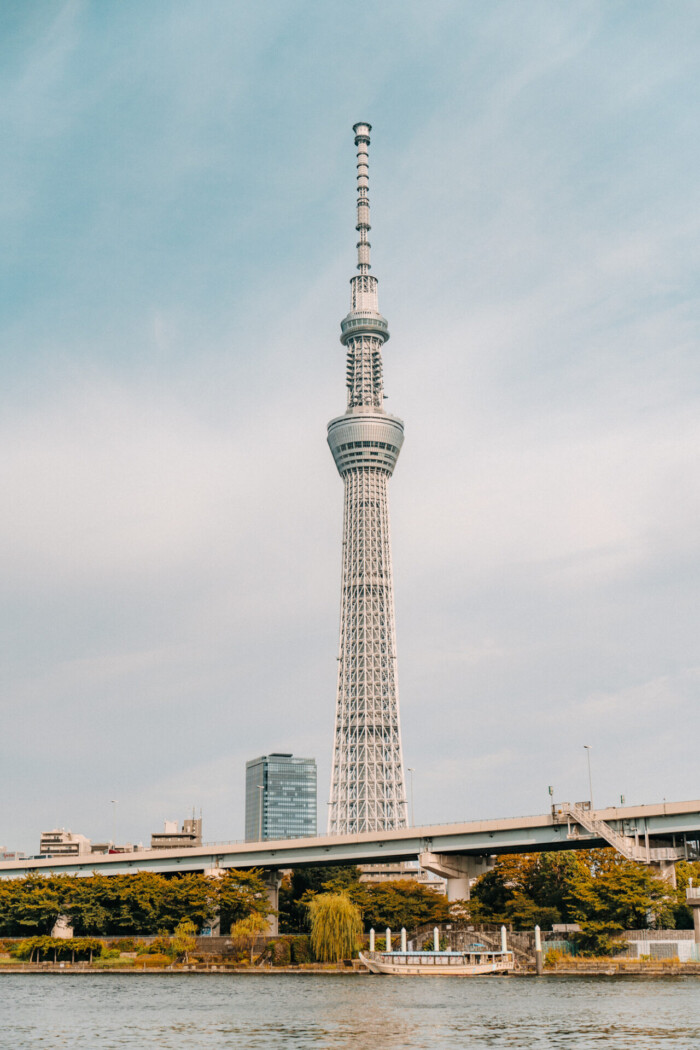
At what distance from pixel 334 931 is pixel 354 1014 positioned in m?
41.6

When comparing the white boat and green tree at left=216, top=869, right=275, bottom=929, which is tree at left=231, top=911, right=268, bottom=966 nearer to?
green tree at left=216, top=869, right=275, bottom=929

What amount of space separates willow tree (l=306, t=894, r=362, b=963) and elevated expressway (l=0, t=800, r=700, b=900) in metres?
18.1

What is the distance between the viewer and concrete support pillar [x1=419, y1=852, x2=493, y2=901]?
124 m

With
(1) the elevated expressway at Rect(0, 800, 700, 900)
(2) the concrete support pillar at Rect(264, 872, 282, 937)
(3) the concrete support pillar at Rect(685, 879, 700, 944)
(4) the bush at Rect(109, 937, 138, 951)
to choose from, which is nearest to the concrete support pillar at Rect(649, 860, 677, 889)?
(1) the elevated expressway at Rect(0, 800, 700, 900)

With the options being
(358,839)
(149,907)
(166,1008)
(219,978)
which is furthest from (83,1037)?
(358,839)

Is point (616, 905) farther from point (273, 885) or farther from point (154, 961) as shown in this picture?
point (273, 885)

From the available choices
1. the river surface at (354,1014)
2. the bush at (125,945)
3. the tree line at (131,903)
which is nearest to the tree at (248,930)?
the tree line at (131,903)

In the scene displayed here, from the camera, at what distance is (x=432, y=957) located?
101 meters

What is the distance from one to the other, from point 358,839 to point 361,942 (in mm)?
19152

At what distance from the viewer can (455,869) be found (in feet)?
416

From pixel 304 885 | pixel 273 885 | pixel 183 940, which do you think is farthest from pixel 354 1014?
pixel 304 885

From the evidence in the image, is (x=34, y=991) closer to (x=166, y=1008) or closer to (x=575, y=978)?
(x=166, y=1008)

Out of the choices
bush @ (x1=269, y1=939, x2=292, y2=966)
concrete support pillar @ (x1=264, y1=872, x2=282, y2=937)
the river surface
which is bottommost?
the river surface

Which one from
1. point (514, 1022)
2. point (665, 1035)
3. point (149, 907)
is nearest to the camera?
point (665, 1035)
